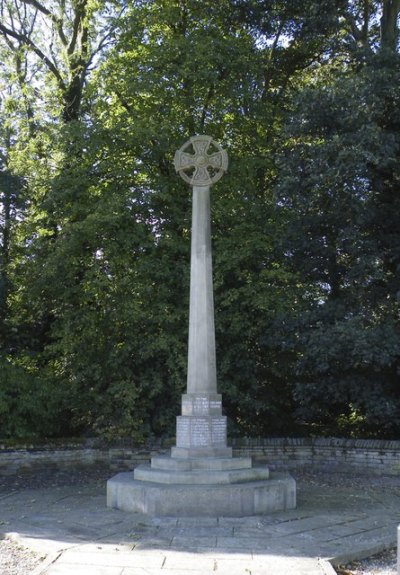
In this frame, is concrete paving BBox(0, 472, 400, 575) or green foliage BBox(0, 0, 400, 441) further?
green foliage BBox(0, 0, 400, 441)

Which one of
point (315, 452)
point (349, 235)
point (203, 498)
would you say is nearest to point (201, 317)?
point (203, 498)

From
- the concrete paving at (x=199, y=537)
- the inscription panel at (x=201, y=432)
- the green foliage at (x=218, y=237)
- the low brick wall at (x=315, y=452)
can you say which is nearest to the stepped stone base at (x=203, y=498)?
the concrete paving at (x=199, y=537)

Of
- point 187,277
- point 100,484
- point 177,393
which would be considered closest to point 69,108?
point 187,277

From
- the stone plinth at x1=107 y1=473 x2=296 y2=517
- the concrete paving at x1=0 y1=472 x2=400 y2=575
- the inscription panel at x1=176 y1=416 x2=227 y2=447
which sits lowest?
the concrete paving at x1=0 y1=472 x2=400 y2=575

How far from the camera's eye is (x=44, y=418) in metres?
13.6

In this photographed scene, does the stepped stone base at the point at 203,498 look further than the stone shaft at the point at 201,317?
No

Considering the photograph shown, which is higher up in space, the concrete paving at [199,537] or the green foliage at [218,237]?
the green foliage at [218,237]

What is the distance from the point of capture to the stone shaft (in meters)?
10.1

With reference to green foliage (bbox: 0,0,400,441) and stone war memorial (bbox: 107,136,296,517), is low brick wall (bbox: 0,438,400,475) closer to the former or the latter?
green foliage (bbox: 0,0,400,441)

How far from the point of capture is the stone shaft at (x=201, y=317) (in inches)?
397

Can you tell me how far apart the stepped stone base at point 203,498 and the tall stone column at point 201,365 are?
929 millimetres

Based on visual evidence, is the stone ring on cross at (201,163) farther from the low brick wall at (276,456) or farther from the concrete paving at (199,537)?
the low brick wall at (276,456)

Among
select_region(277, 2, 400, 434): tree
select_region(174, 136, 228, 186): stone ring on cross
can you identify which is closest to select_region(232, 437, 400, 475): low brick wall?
select_region(277, 2, 400, 434): tree

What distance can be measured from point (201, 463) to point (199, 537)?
2051mm
